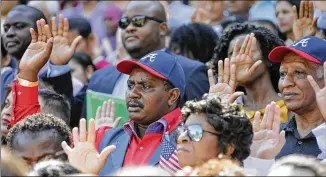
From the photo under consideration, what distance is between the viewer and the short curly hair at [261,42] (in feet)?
25.1

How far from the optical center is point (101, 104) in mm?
7969

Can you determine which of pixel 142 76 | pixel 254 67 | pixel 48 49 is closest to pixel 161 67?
pixel 142 76

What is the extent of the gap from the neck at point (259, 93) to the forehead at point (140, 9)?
1.76m

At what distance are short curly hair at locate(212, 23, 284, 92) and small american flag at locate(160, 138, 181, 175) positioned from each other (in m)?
1.60

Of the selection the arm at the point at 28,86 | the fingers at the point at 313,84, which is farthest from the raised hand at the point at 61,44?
the fingers at the point at 313,84

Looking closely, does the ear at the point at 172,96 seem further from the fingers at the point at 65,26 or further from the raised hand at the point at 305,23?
the raised hand at the point at 305,23

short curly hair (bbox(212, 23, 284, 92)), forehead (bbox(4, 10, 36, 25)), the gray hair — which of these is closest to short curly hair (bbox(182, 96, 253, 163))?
the gray hair

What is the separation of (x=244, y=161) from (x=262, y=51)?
6.55 feet

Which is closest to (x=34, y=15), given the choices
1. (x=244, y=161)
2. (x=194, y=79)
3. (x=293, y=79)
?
(x=194, y=79)

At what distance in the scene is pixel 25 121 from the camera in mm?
6363

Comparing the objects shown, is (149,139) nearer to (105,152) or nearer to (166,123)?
(166,123)

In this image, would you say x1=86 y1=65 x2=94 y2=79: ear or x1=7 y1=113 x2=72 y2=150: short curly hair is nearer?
x1=7 y1=113 x2=72 y2=150: short curly hair

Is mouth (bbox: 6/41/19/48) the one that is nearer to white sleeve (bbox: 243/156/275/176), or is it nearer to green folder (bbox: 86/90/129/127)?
green folder (bbox: 86/90/129/127)

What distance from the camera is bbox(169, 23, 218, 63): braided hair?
30.3 feet
